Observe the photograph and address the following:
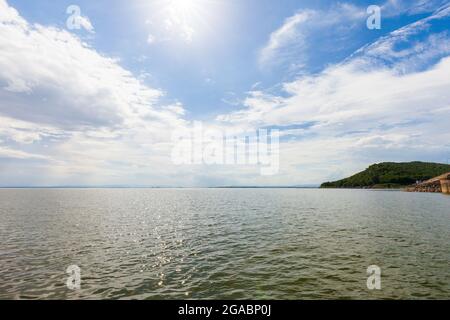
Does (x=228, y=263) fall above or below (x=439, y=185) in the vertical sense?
below

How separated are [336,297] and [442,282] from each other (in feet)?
32.8

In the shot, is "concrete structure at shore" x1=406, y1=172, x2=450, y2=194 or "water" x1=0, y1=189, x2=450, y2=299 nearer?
"water" x1=0, y1=189, x2=450, y2=299

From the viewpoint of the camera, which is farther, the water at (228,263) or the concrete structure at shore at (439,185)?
the concrete structure at shore at (439,185)

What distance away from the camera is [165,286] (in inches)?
793

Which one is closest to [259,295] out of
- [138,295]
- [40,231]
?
[138,295]

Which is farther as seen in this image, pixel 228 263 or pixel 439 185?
pixel 439 185

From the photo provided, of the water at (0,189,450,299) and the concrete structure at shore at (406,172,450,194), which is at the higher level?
the concrete structure at shore at (406,172,450,194)

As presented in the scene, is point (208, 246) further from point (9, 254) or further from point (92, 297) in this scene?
point (9, 254)

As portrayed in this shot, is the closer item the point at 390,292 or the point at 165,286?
the point at 390,292

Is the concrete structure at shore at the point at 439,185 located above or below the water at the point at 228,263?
above
